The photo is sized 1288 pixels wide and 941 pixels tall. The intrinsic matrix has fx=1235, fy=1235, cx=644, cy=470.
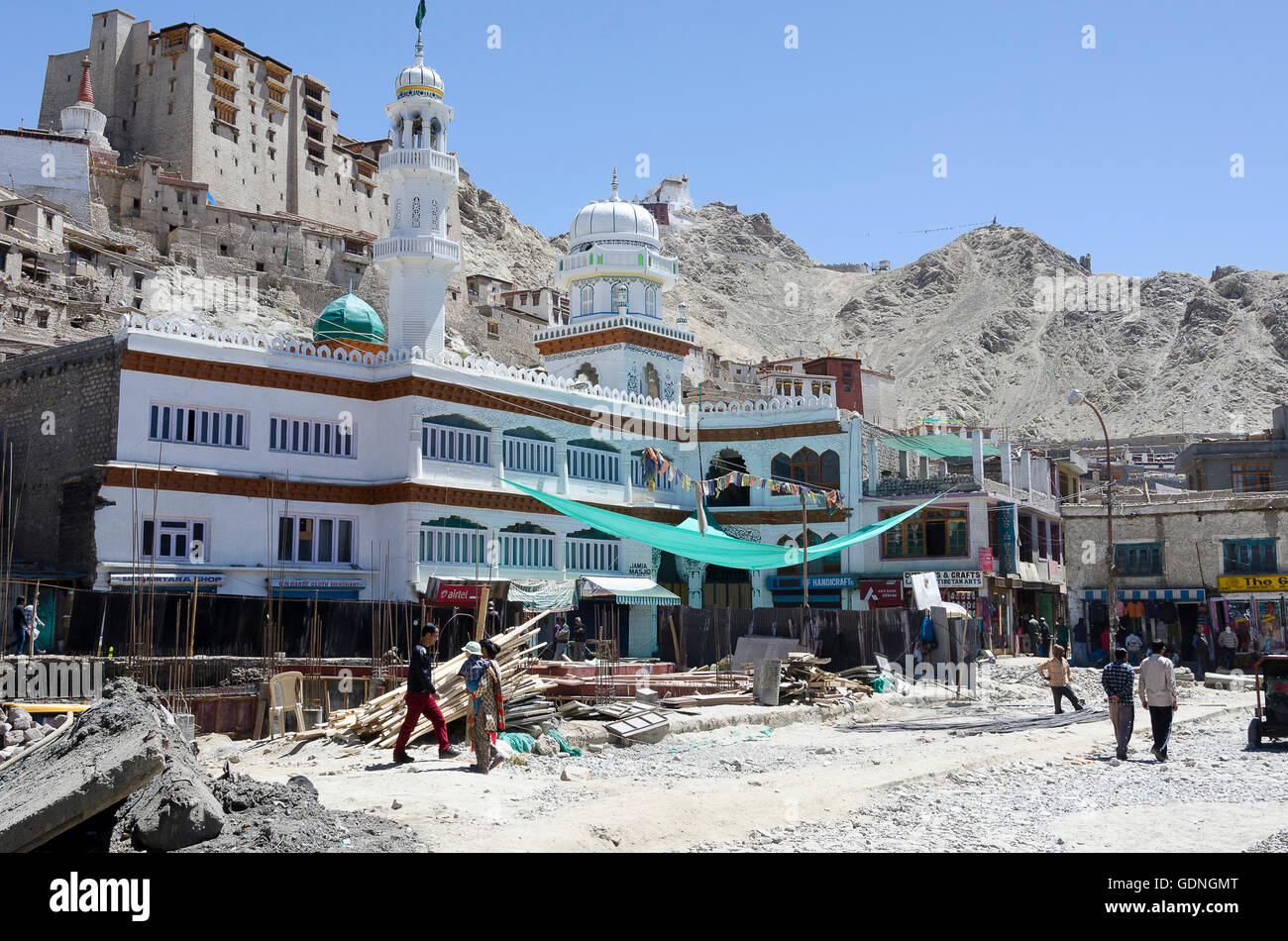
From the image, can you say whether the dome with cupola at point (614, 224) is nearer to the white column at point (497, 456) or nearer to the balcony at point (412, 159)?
the balcony at point (412, 159)

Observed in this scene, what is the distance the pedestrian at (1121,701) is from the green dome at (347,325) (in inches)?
1058

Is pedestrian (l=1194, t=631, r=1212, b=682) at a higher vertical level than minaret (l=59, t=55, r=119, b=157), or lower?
lower

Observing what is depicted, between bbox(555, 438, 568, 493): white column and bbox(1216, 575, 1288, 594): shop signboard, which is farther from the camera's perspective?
bbox(555, 438, 568, 493): white column

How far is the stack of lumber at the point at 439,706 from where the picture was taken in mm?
17688

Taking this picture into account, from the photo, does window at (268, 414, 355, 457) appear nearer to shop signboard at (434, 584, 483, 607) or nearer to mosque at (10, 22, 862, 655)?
mosque at (10, 22, 862, 655)

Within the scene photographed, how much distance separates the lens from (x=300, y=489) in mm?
31844

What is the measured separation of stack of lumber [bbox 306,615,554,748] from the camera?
58.0 feet

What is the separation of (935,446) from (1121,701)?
26923 mm

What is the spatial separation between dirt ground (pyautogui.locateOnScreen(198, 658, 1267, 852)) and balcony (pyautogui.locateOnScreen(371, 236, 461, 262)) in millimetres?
20557

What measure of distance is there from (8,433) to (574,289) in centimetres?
2089

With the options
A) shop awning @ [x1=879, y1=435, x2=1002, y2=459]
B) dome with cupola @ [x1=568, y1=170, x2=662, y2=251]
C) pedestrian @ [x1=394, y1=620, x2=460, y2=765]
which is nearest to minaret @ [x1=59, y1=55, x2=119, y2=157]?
dome with cupola @ [x1=568, y1=170, x2=662, y2=251]

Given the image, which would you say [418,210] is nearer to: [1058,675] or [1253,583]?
[1058,675]

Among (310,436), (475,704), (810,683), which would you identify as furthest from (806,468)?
(475,704)

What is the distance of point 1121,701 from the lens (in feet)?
57.0
